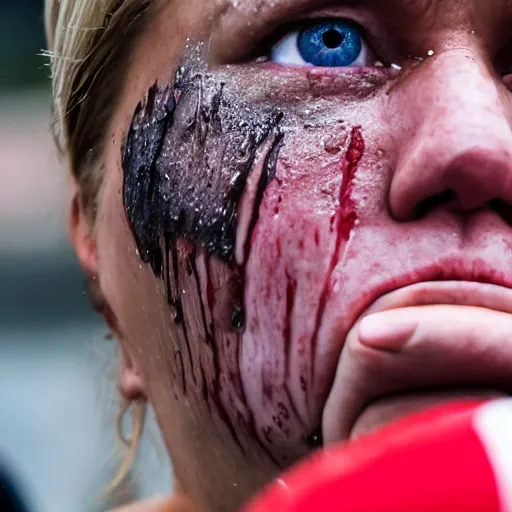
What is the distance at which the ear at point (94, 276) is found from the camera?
39.4 inches

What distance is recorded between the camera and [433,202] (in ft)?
2.22

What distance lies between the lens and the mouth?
0.60 m

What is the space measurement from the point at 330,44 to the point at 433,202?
0.72ft

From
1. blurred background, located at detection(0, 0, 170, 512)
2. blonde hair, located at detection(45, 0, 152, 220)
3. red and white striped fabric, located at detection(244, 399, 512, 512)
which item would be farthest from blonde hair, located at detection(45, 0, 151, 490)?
red and white striped fabric, located at detection(244, 399, 512, 512)

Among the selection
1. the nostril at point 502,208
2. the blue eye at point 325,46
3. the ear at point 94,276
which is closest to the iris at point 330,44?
the blue eye at point 325,46

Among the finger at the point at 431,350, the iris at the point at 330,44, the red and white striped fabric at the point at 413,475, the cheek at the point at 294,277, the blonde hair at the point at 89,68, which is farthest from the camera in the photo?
the blonde hair at the point at 89,68

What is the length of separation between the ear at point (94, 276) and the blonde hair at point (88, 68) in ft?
0.10

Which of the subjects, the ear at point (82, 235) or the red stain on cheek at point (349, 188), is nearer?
the red stain on cheek at point (349, 188)

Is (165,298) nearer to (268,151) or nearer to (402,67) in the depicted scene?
(268,151)

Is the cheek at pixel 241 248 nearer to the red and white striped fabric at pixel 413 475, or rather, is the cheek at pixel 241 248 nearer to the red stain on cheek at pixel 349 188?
the red stain on cheek at pixel 349 188

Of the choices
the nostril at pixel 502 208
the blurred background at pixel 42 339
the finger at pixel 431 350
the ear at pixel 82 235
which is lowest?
the blurred background at pixel 42 339

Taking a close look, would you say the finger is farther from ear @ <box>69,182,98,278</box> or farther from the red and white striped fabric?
ear @ <box>69,182,98,278</box>

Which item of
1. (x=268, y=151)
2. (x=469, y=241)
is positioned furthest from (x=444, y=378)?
(x=268, y=151)

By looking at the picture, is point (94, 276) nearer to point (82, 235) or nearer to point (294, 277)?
point (82, 235)
